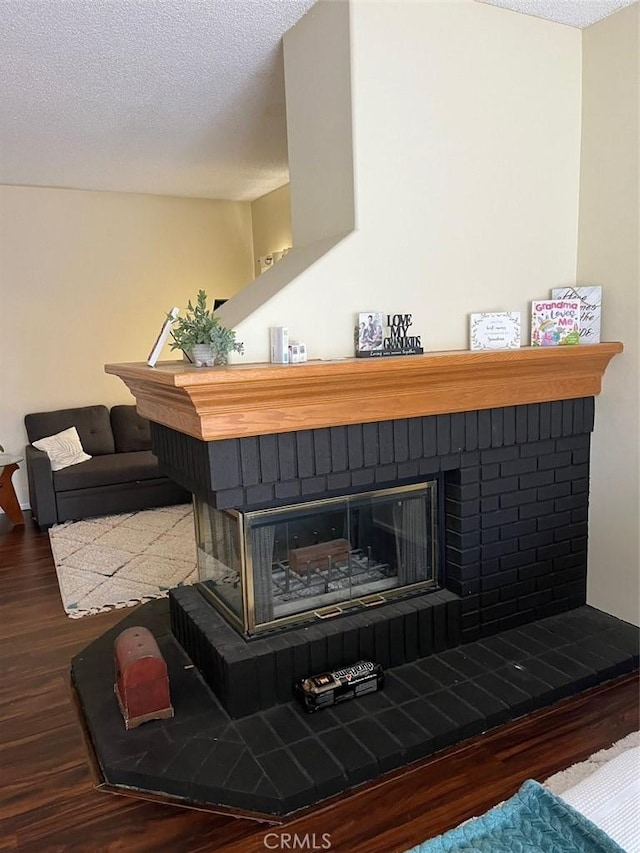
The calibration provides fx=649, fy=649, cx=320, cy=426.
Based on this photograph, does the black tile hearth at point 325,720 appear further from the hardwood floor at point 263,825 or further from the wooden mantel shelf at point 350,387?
the wooden mantel shelf at point 350,387

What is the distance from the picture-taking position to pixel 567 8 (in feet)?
8.21

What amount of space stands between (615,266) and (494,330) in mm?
601

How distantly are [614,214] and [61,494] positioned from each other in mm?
3919

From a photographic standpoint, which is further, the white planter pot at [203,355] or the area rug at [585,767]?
the white planter pot at [203,355]

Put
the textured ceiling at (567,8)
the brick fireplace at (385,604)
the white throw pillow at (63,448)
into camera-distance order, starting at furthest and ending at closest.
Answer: the white throw pillow at (63,448) → the textured ceiling at (567,8) → the brick fireplace at (385,604)

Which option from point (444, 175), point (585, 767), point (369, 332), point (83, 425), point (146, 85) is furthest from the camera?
point (83, 425)

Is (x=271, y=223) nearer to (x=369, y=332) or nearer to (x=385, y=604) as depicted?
(x=369, y=332)

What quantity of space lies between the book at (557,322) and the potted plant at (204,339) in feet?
4.31

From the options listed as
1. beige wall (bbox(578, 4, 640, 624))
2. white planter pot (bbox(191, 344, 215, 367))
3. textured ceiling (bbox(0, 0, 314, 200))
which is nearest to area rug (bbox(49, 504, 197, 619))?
white planter pot (bbox(191, 344, 215, 367))

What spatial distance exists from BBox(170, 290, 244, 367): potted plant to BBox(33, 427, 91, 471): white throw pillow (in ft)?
9.81

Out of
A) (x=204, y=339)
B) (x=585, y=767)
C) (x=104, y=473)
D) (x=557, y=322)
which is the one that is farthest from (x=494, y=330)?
(x=104, y=473)

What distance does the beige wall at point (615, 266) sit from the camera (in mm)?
2576

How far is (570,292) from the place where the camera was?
2738 mm

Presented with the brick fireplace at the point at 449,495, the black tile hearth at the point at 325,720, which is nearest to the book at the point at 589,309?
the brick fireplace at the point at 449,495
